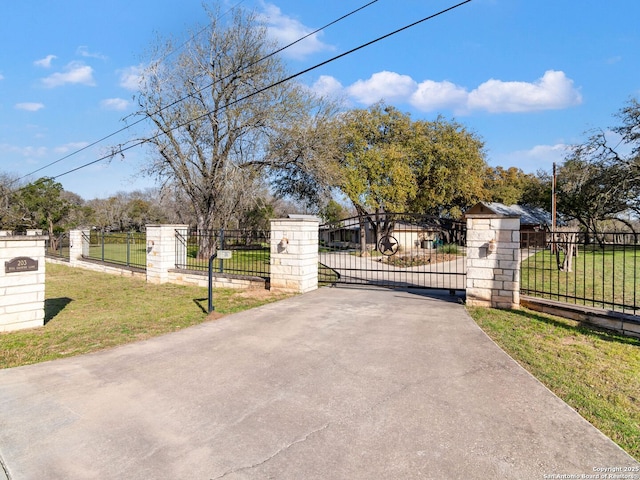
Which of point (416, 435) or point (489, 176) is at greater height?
point (489, 176)

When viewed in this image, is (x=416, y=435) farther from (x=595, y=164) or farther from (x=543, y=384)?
(x=595, y=164)

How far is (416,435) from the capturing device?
270 cm

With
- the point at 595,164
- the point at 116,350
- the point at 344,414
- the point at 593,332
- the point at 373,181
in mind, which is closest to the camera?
the point at 344,414

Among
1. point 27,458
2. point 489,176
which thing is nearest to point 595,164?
point 489,176

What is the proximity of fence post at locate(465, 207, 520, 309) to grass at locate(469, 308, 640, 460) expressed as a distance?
1.55 ft

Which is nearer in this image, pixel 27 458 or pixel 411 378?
pixel 27 458

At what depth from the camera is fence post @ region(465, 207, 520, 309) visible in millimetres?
6742

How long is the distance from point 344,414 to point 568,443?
64.9 inches

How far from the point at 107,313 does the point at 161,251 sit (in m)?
3.92

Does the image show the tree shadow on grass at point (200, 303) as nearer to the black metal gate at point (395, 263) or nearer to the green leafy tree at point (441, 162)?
the black metal gate at point (395, 263)

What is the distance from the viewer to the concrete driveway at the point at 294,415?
2.36 meters

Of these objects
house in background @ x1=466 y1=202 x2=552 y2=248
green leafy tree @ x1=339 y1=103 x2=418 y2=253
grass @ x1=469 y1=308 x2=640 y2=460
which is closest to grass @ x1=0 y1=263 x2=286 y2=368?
grass @ x1=469 y1=308 x2=640 y2=460

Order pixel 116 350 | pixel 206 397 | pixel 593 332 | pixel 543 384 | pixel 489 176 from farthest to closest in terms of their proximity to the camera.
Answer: pixel 489 176 < pixel 593 332 < pixel 116 350 < pixel 543 384 < pixel 206 397

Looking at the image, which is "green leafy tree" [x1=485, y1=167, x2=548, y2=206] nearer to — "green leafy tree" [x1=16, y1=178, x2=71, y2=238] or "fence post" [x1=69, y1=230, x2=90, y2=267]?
"fence post" [x1=69, y1=230, x2=90, y2=267]
